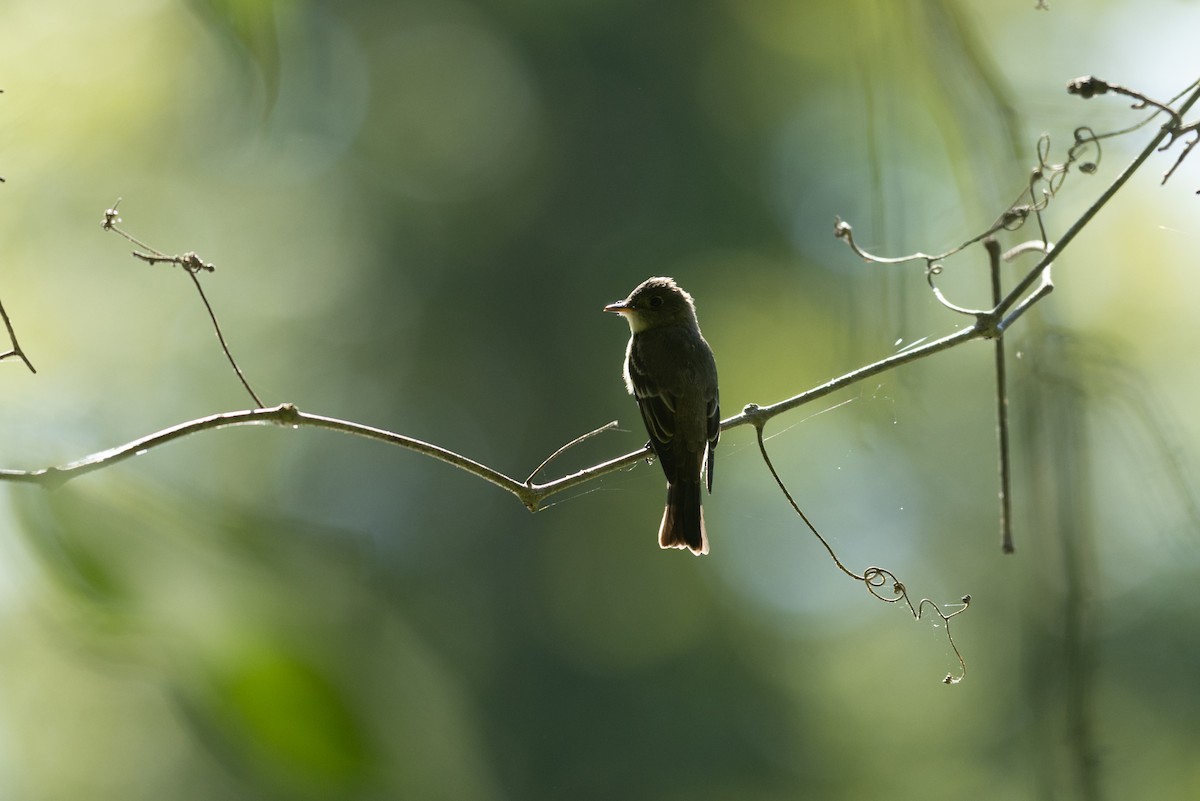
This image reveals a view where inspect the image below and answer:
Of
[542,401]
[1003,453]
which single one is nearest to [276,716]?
[1003,453]

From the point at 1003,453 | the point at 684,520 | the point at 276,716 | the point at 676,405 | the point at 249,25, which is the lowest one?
Answer: the point at 276,716

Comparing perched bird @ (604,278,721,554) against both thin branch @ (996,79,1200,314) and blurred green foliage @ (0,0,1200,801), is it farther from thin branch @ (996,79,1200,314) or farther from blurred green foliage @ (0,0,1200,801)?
thin branch @ (996,79,1200,314)

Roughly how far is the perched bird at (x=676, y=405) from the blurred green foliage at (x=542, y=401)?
682mm

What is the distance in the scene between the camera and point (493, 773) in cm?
1098

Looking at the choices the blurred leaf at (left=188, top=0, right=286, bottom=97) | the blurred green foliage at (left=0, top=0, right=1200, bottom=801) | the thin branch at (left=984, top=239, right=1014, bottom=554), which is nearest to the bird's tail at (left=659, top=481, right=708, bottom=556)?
the blurred green foliage at (left=0, top=0, right=1200, bottom=801)

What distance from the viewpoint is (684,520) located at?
15.6 feet

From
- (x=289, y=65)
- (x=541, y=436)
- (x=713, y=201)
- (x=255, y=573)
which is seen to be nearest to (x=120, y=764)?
(x=255, y=573)

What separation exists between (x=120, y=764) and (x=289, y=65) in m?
5.50

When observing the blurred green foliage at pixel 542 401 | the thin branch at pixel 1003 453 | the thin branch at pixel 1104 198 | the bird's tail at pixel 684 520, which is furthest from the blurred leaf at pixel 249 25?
the thin branch at pixel 1104 198

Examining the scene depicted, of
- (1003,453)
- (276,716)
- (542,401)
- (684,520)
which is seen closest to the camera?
(1003,453)

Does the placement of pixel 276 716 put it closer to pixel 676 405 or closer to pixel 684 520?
pixel 684 520

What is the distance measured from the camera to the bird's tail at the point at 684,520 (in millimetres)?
4672

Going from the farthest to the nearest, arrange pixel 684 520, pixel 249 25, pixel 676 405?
1. pixel 676 405
2. pixel 684 520
3. pixel 249 25

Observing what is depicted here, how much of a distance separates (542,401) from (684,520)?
22.6 feet
